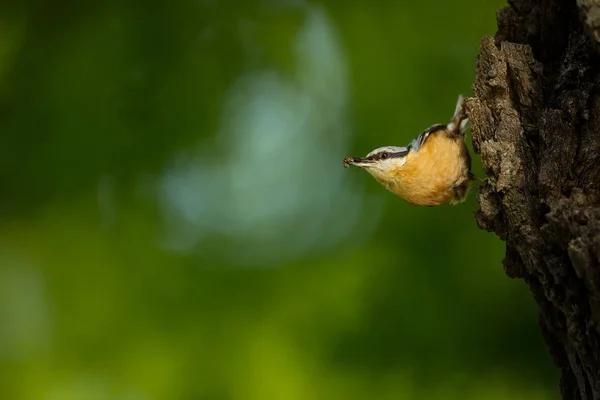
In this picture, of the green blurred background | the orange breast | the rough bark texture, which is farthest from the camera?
the green blurred background

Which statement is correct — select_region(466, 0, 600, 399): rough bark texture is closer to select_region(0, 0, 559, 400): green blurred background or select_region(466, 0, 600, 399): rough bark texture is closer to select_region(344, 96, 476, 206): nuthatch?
select_region(344, 96, 476, 206): nuthatch

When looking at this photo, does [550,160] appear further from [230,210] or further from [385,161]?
[230,210]

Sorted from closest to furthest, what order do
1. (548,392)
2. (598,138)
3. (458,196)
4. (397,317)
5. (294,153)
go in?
(598,138) < (458,196) < (548,392) < (397,317) < (294,153)

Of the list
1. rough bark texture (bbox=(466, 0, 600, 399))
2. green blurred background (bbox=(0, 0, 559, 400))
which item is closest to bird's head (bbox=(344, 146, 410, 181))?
rough bark texture (bbox=(466, 0, 600, 399))

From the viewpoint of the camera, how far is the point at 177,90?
2.09m

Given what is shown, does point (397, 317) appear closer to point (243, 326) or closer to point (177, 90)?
point (243, 326)

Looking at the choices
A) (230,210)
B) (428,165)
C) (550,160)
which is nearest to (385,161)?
(428,165)

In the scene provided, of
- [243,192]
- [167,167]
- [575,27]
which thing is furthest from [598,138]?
[167,167]

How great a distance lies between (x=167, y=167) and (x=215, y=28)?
543mm

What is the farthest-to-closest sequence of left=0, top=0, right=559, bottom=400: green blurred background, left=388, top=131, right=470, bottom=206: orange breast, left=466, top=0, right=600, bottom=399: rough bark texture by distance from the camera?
1. left=0, top=0, right=559, bottom=400: green blurred background
2. left=388, top=131, right=470, bottom=206: orange breast
3. left=466, top=0, right=600, bottom=399: rough bark texture

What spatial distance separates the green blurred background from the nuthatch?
0.70m

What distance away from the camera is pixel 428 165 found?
118 cm

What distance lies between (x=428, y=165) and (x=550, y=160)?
11.6 inches

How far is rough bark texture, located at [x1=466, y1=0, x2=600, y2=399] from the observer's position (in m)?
0.80
